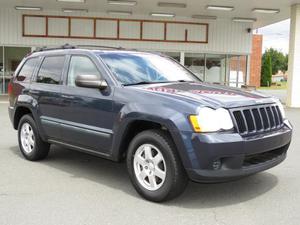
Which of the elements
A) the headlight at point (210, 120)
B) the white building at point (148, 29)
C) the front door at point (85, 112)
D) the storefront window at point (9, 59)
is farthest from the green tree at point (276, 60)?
the headlight at point (210, 120)

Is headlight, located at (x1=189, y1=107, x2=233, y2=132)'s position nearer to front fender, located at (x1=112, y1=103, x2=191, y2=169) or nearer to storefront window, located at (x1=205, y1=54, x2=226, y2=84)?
front fender, located at (x1=112, y1=103, x2=191, y2=169)

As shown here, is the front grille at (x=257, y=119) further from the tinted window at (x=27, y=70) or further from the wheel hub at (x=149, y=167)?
the tinted window at (x=27, y=70)

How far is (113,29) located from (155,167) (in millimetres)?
17543

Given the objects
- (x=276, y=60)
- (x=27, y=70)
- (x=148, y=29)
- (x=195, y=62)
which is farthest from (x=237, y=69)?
(x=276, y=60)

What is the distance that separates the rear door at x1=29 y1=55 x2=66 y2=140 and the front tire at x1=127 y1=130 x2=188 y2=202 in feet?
5.39

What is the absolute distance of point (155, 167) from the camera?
474 cm

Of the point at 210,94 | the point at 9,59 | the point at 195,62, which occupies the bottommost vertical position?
the point at 210,94

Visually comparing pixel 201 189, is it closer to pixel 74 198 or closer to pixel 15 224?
pixel 74 198

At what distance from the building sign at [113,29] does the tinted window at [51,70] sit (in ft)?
49.3

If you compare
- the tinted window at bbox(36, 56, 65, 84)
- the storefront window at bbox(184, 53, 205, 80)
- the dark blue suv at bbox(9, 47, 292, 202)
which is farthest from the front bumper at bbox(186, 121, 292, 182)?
the storefront window at bbox(184, 53, 205, 80)

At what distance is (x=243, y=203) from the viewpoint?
188 inches

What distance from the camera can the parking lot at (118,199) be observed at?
428 centimetres

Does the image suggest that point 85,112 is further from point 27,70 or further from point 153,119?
point 27,70

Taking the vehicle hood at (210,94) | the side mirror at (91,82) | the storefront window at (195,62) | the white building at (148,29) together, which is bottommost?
the vehicle hood at (210,94)
